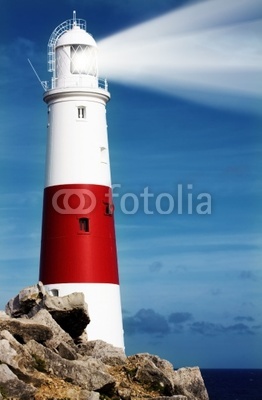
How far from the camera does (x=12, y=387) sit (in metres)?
23.3

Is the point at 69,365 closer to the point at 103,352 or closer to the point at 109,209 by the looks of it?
the point at 103,352

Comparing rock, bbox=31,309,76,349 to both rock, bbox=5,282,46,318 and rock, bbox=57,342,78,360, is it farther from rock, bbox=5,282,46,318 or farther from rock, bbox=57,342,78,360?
rock, bbox=5,282,46,318

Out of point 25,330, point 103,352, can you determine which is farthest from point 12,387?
point 103,352

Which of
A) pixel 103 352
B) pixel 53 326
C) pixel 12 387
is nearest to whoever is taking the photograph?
pixel 12 387

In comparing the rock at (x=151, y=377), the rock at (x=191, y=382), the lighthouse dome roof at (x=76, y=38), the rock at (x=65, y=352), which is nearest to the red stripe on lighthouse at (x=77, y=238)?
the lighthouse dome roof at (x=76, y=38)

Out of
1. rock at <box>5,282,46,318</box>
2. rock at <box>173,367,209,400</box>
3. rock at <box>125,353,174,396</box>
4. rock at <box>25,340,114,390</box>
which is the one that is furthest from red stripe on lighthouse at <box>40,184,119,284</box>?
rock at <box>25,340,114,390</box>

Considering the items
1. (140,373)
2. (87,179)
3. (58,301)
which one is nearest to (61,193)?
(87,179)

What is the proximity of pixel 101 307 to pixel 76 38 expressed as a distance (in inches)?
426

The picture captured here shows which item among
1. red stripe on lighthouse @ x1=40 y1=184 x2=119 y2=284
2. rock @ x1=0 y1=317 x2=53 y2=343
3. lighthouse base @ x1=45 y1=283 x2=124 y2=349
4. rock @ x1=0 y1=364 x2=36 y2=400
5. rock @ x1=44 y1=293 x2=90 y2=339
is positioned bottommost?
rock @ x1=0 y1=364 x2=36 y2=400

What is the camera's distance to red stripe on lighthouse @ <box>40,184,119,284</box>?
129ft

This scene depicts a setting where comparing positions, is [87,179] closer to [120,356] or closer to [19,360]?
[120,356]

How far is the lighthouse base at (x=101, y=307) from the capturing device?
127 ft

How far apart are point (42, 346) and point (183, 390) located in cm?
430

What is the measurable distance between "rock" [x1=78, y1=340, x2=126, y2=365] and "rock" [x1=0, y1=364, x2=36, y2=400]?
4.86 meters
